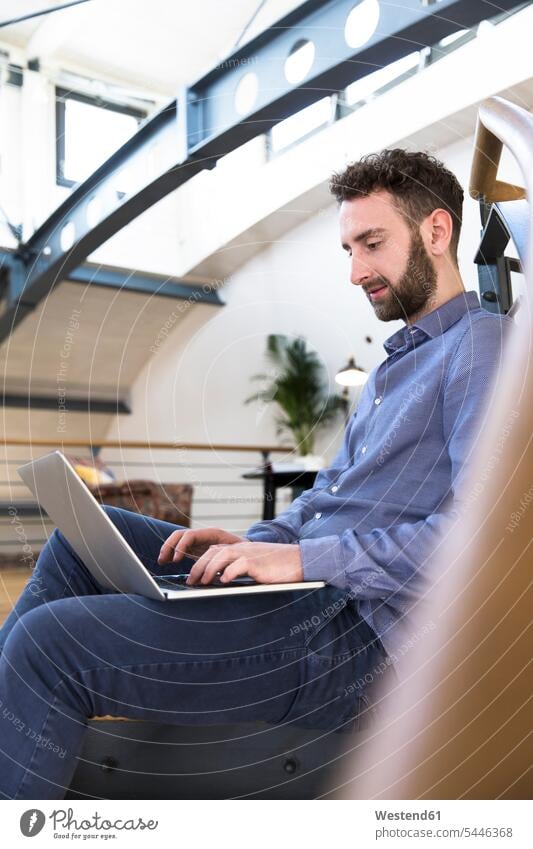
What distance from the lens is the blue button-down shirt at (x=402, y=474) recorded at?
480 mm

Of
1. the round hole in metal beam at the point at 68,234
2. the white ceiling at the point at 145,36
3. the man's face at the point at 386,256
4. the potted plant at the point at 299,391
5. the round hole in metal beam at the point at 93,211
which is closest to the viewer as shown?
the man's face at the point at 386,256

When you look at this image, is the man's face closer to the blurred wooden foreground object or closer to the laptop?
the blurred wooden foreground object

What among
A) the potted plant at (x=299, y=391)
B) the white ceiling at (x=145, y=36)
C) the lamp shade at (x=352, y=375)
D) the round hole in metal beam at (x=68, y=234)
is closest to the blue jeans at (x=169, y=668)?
the round hole in metal beam at (x=68, y=234)

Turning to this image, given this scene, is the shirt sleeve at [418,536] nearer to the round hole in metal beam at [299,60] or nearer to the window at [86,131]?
the round hole in metal beam at [299,60]

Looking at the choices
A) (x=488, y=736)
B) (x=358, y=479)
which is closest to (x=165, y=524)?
(x=358, y=479)

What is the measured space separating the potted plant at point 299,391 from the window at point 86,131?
218 cm

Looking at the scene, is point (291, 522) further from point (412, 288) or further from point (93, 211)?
point (93, 211)

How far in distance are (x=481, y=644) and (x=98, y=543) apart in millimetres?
251

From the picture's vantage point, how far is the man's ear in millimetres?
583

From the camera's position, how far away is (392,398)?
603 mm

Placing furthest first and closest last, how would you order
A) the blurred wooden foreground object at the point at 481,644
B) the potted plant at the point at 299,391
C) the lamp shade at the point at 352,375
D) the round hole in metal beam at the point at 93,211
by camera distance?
the potted plant at the point at 299,391 < the lamp shade at the point at 352,375 < the round hole in metal beam at the point at 93,211 < the blurred wooden foreground object at the point at 481,644

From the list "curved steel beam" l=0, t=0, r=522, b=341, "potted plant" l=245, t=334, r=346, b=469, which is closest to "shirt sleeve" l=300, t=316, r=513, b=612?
"curved steel beam" l=0, t=0, r=522, b=341

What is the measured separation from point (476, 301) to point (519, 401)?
0.60 ft

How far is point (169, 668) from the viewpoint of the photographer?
0.46 m
